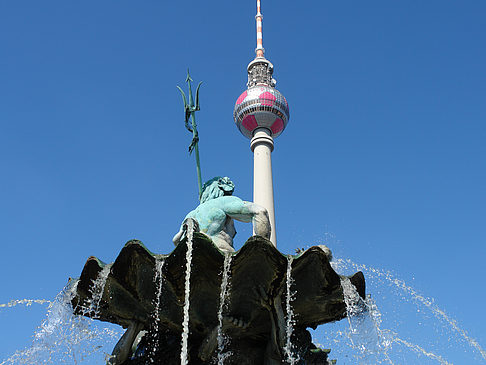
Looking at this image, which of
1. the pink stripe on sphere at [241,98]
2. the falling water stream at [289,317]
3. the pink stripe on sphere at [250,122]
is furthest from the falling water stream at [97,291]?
the pink stripe on sphere at [241,98]

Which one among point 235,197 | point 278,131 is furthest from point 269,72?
point 235,197

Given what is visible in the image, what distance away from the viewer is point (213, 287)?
7641mm

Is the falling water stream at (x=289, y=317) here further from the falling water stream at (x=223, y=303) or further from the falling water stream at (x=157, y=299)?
the falling water stream at (x=157, y=299)

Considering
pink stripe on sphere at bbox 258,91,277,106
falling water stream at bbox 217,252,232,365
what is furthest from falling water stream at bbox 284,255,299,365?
pink stripe on sphere at bbox 258,91,277,106

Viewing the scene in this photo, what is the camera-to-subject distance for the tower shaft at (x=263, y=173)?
90.3ft

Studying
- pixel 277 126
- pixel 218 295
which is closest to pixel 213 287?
pixel 218 295

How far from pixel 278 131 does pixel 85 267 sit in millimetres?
30414

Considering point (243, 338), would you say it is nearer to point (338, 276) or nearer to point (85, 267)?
point (338, 276)

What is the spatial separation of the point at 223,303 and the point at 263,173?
834 inches

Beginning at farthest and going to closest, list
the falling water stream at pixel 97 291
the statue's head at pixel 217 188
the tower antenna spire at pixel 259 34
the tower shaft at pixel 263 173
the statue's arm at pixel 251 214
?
the tower antenna spire at pixel 259 34, the tower shaft at pixel 263 173, the statue's head at pixel 217 188, the statue's arm at pixel 251 214, the falling water stream at pixel 97 291

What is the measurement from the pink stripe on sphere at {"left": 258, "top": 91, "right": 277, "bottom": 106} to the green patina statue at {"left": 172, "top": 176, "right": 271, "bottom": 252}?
92.1ft

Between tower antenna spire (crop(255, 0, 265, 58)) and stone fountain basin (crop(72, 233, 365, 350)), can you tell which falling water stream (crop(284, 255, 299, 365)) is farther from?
tower antenna spire (crop(255, 0, 265, 58))

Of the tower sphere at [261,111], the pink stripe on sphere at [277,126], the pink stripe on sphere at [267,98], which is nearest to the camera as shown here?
the tower sphere at [261,111]

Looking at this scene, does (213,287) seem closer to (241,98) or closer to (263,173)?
(263,173)
